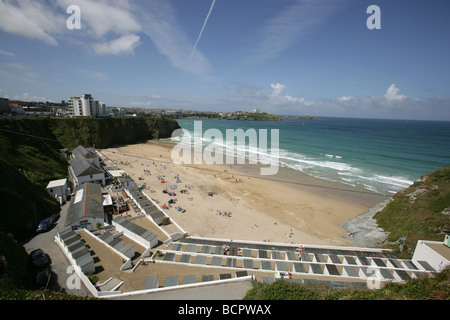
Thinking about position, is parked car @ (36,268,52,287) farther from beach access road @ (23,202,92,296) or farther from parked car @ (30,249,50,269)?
parked car @ (30,249,50,269)

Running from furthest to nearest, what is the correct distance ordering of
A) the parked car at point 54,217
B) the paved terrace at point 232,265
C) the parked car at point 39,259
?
the parked car at point 54,217 → the parked car at point 39,259 → the paved terrace at point 232,265

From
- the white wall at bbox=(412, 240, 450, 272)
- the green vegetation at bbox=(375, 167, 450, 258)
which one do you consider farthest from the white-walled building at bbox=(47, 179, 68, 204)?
the green vegetation at bbox=(375, 167, 450, 258)

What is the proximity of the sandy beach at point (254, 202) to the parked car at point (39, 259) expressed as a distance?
30.7 ft

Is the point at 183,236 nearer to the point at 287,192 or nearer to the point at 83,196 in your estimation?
the point at 83,196

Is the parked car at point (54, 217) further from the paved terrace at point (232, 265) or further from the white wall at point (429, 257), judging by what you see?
the white wall at point (429, 257)

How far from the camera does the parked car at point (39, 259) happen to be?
11.2 m

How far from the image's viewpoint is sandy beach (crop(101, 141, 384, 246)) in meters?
18.3

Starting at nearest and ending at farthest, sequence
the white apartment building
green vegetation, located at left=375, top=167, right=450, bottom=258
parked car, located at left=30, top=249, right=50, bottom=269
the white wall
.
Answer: parked car, located at left=30, top=249, right=50, bottom=269
the white wall
green vegetation, located at left=375, top=167, right=450, bottom=258
the white apartment building

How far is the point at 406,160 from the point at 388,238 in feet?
123

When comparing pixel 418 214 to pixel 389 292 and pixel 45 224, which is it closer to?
pixel 389 292

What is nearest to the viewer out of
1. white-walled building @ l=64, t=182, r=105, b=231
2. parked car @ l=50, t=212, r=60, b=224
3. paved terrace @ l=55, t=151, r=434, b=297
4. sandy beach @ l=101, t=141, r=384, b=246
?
paved terrace @ l=55, t=151, r=434, b=297

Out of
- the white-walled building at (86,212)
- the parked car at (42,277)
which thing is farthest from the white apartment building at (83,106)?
the parked car at (42,277)

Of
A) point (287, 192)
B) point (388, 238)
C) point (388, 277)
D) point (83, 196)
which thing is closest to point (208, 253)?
point (388, 277)

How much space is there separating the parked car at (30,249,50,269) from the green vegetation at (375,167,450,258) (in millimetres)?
23080
